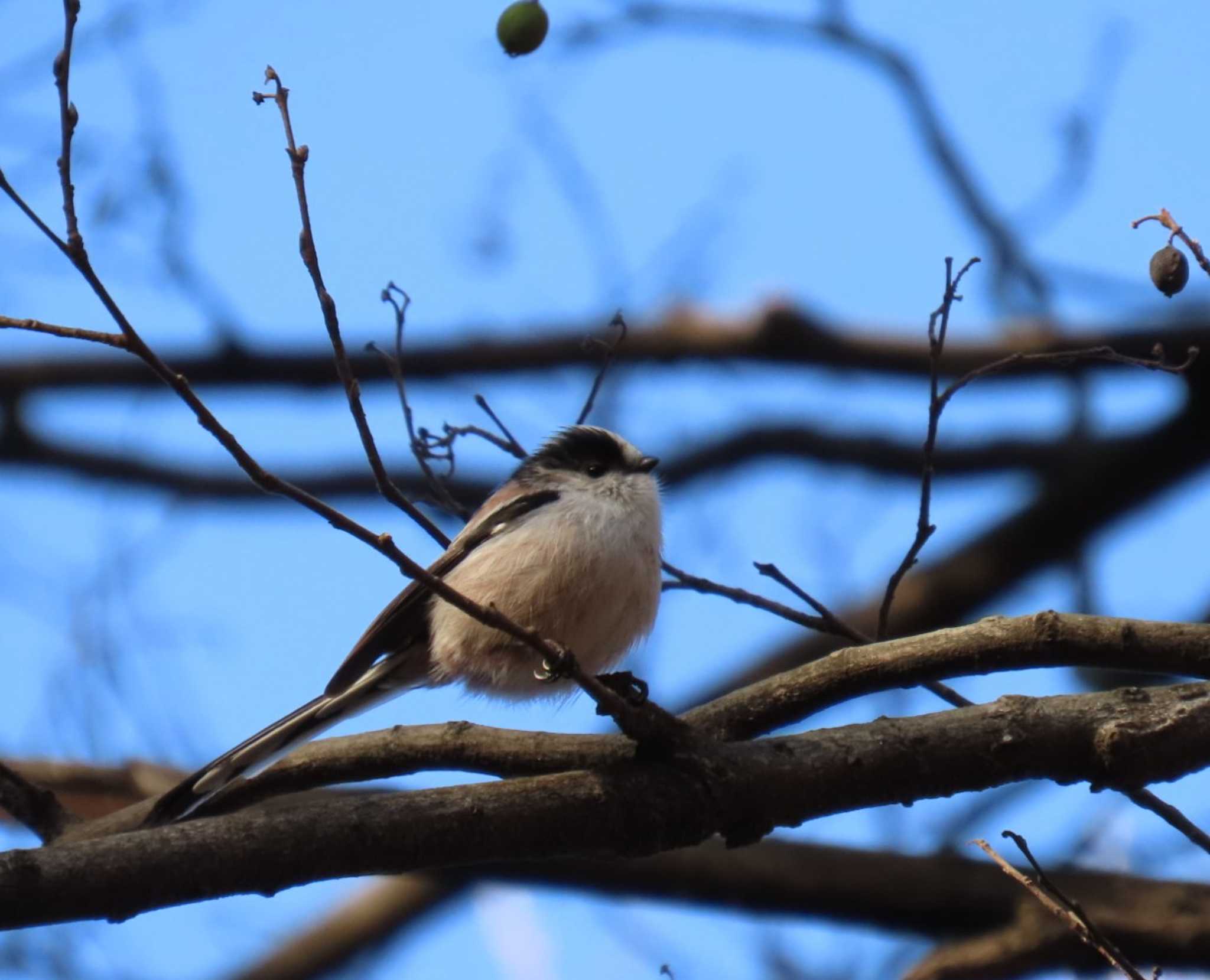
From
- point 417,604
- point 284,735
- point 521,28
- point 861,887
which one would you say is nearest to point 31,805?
point 284,735

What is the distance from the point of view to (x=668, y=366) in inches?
266

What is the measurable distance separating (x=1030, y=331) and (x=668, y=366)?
1.63 meters

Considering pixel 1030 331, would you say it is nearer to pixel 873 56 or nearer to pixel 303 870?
pixel 873 56

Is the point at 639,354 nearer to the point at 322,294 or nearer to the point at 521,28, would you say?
the point at 521,28

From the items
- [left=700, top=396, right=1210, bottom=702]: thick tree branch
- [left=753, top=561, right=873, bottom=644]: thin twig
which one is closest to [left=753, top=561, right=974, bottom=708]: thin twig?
[left=753, top=561, right=873, bottom=644]: thin twig

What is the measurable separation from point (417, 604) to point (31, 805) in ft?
3.88

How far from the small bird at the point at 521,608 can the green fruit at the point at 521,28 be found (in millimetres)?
963

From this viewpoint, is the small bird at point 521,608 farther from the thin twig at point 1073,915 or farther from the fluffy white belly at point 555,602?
the thin twig at point 1073,915

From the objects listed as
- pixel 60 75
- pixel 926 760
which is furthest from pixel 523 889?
pixel 60 75

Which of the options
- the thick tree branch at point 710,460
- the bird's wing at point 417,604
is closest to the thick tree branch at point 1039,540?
the thick tree branch at point 710,460

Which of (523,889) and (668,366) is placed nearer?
(523,889)

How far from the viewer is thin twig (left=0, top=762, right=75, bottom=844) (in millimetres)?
2980

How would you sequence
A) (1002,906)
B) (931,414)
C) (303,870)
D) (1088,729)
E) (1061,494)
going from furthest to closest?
1. (1061,494)
2. (1002,906)
3. (931,414)
4. (1088,729)
5. (303,870)

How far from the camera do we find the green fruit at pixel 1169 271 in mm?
2924
